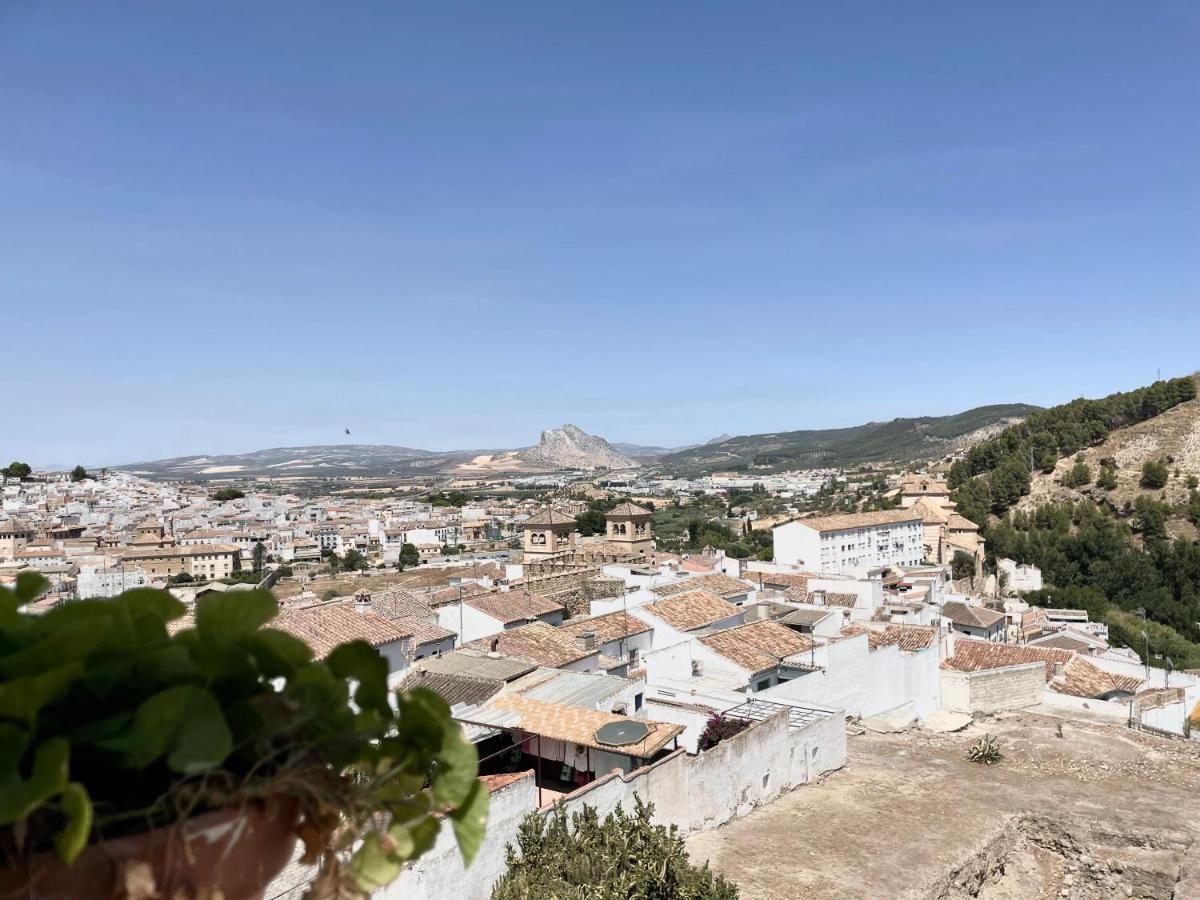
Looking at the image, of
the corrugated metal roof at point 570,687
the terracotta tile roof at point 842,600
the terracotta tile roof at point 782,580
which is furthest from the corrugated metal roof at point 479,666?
the terracotta tile roof at point 782,580

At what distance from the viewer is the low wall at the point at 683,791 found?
8.88 metres

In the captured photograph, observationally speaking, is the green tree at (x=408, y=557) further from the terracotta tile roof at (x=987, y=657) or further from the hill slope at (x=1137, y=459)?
the terracotta tile roof at (x=987, y=657)

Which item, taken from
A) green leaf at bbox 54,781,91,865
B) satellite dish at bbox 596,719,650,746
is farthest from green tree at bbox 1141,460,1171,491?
green leaf at bbox 54,781,91,865

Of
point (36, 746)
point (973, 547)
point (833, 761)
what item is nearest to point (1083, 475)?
point (973, 547)

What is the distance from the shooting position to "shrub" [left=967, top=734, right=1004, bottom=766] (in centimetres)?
1505

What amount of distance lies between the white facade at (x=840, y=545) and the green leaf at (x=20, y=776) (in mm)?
53617

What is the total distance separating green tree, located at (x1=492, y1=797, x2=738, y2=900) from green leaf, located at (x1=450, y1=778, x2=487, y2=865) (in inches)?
258

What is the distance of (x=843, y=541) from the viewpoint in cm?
5731

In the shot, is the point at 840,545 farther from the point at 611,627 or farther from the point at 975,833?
the point at 975,833

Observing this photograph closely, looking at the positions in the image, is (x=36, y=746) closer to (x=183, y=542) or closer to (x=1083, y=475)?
(x=1083, y=475)

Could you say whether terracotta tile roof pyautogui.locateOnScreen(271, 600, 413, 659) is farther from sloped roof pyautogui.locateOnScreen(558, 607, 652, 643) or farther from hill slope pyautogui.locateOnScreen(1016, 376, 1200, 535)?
hill slope pyautogui.locateOnScreen(1016, 376, 1200, 535)

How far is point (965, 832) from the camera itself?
38.8ft

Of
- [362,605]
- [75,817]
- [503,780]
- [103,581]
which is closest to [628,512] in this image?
[362,605]

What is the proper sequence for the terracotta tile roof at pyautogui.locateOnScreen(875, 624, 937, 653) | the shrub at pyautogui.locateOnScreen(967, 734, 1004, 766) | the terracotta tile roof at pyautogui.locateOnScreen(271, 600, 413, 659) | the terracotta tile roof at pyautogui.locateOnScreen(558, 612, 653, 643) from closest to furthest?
1. the shrub at pyautogui.locateOnScreen(967, 734, 1004, 766)
2. the terracotta tile roof at pyautogui.locateOnScreen(271, 600, 413, 659)
3. the terracotta tile roof at pyautogui.locateOnScreen(558, 612, 653, 643)
4. the terracotta tile roof at pyautogui.locateOnScreen(875, 624, 937, 653)
